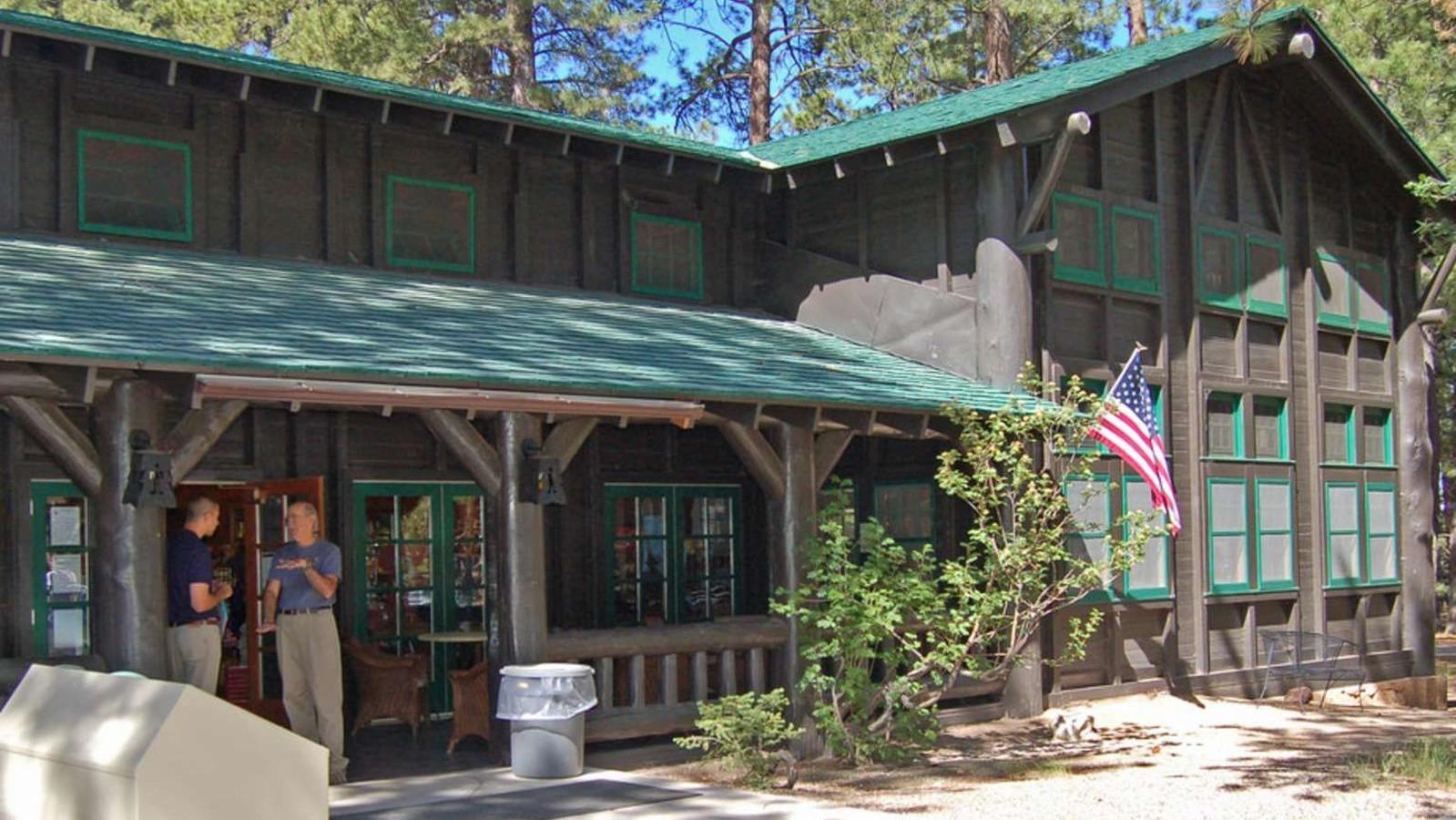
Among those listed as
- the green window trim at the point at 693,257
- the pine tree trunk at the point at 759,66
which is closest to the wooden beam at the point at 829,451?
the green window trim at the point at 693,257

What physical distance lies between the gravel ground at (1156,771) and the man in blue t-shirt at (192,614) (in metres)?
3.11

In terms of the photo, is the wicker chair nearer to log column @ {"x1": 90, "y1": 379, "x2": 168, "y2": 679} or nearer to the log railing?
the log railing

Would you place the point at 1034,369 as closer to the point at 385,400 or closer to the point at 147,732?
the point at 385,400

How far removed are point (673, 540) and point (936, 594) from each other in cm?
379

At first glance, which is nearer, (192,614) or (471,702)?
(192,614)

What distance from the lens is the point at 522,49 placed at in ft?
83.0

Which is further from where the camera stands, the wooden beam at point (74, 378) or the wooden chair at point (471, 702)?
the wooden chair at point (471, 702)

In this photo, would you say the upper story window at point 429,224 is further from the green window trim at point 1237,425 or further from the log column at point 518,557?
the green window trim at point 1237,425

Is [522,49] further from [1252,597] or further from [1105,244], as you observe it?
[1252,597]

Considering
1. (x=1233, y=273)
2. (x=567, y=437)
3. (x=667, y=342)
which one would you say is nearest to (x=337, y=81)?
(x=667, y=342)

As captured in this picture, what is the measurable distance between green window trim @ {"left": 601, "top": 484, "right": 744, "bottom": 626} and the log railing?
8.02 feet

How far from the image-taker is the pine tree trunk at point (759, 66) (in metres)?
26.8

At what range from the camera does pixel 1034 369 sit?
1438cm

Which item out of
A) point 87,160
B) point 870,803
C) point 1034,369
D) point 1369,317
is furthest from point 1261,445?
point 87,160
